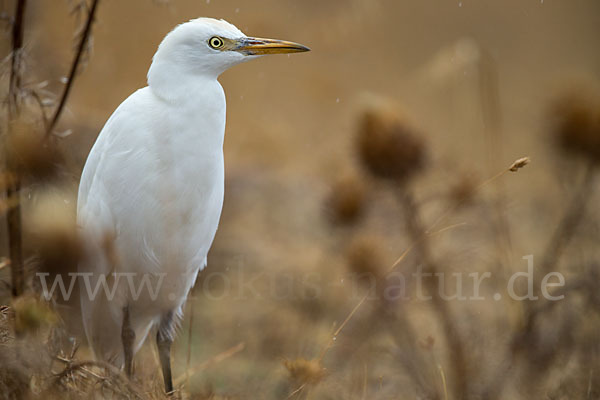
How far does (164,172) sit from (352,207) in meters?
0.59

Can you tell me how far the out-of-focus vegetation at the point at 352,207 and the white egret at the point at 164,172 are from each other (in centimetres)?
15

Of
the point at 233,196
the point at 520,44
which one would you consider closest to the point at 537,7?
the point at 520,44

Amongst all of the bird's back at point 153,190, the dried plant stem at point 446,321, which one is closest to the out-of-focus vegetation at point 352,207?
the dried plant stem at point 446,321

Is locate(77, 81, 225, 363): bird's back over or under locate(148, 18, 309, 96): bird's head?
under

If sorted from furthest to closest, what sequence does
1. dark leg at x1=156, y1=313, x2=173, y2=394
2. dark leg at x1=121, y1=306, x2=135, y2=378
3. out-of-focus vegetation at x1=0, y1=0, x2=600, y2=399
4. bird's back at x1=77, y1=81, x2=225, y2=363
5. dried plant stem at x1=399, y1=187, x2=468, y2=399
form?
dark leg at x1=156, y1=313, x2=173, y2=394 < dark leg at x1=121, y1=306, x2=135, y2=378 < bird's back at x1=77, y1=81, x2=225, y2=363 < dried plant stem at x1=399, y1=187, x2=468, y2=399 < out-of-focus vegetation at x1=0, y1=0, x2=600, y2=399

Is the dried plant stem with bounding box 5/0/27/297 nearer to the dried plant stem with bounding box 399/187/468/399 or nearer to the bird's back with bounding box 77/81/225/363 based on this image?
the bird's back with bounding box 77/81/225/363

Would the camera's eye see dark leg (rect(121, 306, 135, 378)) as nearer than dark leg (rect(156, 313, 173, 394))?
Yes

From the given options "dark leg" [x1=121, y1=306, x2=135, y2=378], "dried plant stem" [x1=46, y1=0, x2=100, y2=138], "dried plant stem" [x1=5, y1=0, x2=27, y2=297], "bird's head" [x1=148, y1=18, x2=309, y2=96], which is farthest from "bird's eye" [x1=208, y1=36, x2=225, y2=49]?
"dark leg" [x1=121, y1=306, x2=135, y2=378]

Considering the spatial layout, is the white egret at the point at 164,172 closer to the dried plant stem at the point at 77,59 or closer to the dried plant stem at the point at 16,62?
the dried plant stem at the point at 77,59

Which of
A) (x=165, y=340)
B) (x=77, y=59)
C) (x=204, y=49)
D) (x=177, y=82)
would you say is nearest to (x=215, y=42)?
(x=204, y=49)

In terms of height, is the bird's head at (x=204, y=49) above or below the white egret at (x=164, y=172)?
above

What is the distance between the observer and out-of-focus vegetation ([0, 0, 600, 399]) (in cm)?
163

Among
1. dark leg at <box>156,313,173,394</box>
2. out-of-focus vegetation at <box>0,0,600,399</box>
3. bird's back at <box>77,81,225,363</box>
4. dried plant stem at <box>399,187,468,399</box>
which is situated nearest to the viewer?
out-of-focus vegetation at <box>0,0,600,399</box>

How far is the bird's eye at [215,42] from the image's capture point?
1854 mm
